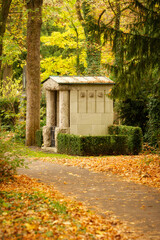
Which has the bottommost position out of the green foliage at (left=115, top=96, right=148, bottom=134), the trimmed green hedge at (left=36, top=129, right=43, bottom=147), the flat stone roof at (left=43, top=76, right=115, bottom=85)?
the trimmed green hedge at (left=36, top=129, right=43, bottom=147)

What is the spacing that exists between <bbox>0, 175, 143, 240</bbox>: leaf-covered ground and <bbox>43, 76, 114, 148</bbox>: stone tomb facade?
351 inches

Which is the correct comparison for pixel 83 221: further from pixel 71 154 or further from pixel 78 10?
pixel 78 10

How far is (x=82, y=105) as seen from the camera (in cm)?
1591

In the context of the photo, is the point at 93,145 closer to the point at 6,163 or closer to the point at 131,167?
the point at 131,167

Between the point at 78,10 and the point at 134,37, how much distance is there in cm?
1607

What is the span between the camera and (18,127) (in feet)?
66.3

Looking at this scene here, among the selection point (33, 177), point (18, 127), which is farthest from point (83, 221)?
point (18, 127)

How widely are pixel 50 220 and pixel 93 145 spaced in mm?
9415

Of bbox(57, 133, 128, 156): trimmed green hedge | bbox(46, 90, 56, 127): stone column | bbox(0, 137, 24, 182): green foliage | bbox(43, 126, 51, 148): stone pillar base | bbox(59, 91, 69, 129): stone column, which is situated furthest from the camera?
bbox(46, 90, 56, 127): stone column

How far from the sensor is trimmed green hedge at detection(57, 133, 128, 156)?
14.3m

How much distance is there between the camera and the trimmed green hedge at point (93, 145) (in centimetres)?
1429

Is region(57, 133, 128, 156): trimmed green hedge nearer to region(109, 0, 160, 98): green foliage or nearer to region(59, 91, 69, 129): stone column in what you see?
region(59, 91, 69, 129): stone column

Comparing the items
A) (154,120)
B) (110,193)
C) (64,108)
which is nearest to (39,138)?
(64,108)

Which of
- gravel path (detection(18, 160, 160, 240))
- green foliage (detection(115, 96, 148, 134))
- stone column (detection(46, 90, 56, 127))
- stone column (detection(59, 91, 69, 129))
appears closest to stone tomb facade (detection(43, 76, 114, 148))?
stone column (detection(59, 91, 69, 129))
